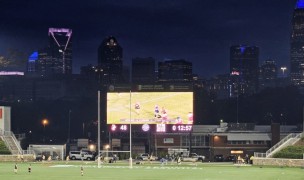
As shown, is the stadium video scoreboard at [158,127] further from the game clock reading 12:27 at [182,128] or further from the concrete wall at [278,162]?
the concrete wall at [278,162]

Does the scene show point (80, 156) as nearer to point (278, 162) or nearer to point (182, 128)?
point (182, 128)

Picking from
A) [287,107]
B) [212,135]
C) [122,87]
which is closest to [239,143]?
[212,135]

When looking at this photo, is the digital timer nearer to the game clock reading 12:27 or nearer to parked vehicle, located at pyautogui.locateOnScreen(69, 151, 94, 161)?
the game clock reading 12:27

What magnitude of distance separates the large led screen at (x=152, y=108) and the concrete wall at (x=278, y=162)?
18.5m

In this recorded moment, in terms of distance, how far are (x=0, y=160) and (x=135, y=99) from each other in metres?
22.8

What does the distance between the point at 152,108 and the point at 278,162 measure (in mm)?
25107

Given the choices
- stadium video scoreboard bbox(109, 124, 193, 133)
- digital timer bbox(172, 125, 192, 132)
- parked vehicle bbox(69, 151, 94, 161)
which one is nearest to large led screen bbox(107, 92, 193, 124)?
stadium video scoreboard bbox(109, 124, 193, 133)

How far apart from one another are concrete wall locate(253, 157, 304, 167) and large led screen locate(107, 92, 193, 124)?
60.7ft

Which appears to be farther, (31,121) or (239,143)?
(31,121)

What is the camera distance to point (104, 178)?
160 feet

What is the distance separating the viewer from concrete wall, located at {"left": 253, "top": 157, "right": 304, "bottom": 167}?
225ft

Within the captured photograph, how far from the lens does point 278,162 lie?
71.7 metres

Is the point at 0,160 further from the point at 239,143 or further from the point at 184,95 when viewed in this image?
the point at 239,143

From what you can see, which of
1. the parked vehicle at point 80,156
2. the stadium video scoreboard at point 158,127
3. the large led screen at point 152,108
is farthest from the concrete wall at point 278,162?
the parked vehicle at point 80,156
